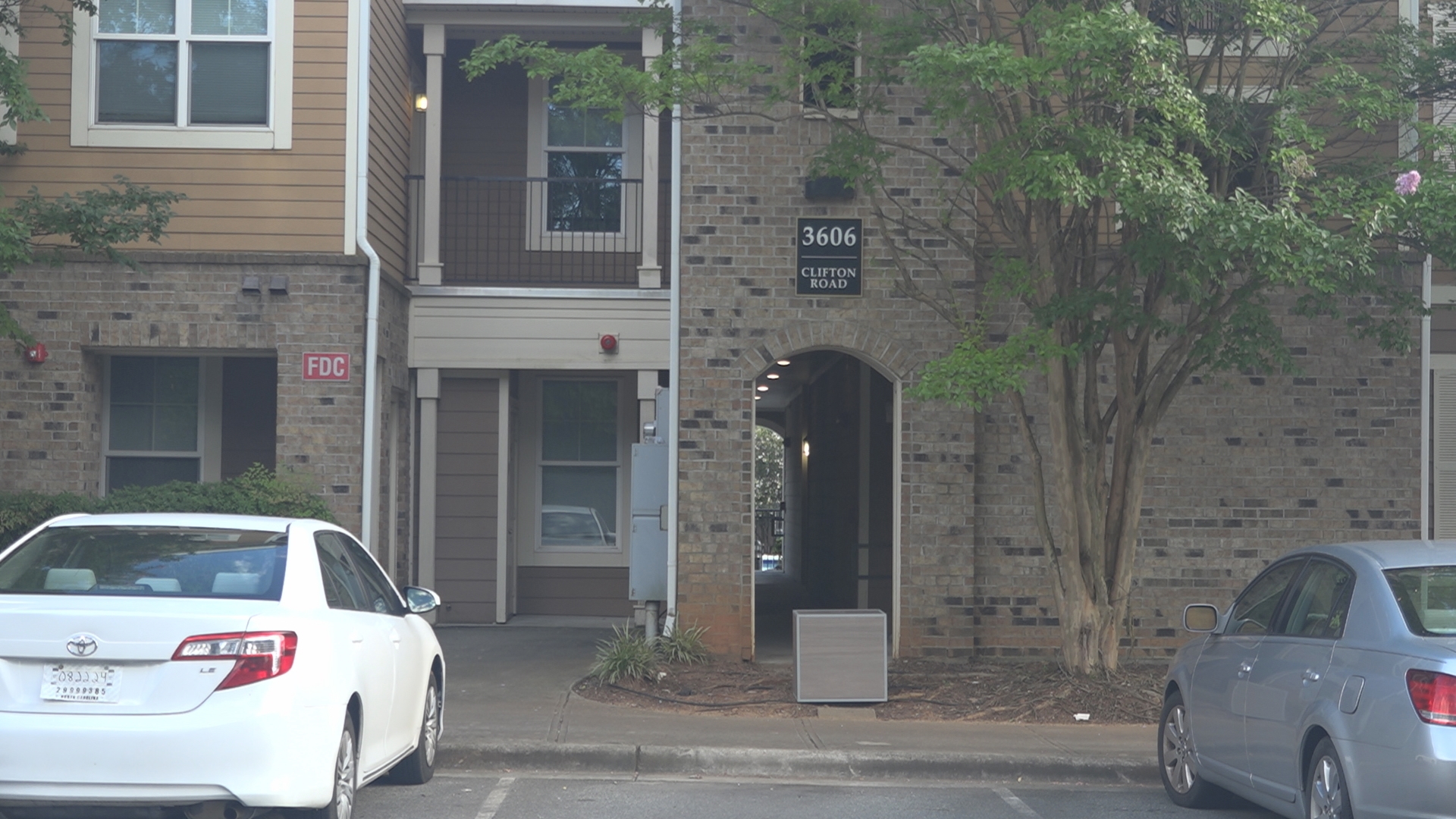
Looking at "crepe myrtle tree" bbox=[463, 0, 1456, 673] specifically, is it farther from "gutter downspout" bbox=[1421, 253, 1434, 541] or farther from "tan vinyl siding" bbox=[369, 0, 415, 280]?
"tan vinyl siding" bbox=[369, 0, 415, 280]

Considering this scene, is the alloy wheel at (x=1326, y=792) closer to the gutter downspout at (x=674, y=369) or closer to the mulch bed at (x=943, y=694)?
the mulch bed at (x=943, y=694)

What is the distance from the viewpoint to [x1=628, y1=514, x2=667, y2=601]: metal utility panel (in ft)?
39.7

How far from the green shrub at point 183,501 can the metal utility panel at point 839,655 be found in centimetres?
441

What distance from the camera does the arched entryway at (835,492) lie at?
14695mm

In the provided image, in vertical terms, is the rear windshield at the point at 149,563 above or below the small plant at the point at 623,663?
above

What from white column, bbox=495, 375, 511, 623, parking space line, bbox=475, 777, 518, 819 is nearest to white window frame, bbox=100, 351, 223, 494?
white column, bbox=495, 375, 511, 623

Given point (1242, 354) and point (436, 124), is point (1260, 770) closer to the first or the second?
point (1242, 354)

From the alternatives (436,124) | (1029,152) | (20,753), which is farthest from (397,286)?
(20,753)

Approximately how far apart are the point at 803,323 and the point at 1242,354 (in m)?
3.72

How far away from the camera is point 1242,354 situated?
Answer: 33.5 ft

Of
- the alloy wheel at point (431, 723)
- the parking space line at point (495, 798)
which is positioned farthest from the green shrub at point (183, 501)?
the parking space line at point (495, 798)

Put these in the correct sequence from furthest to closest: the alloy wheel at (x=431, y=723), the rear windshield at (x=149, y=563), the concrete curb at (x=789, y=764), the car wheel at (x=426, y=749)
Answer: the concrete curb at (x=789, y=764) < the alloy wheel at (x=431, y=723) < the car wheel at (x=426, y=749) < the rear windshield at (x=149, y=563)

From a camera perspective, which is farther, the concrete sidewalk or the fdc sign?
the fdc sign

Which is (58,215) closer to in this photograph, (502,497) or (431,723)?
(431,723)
